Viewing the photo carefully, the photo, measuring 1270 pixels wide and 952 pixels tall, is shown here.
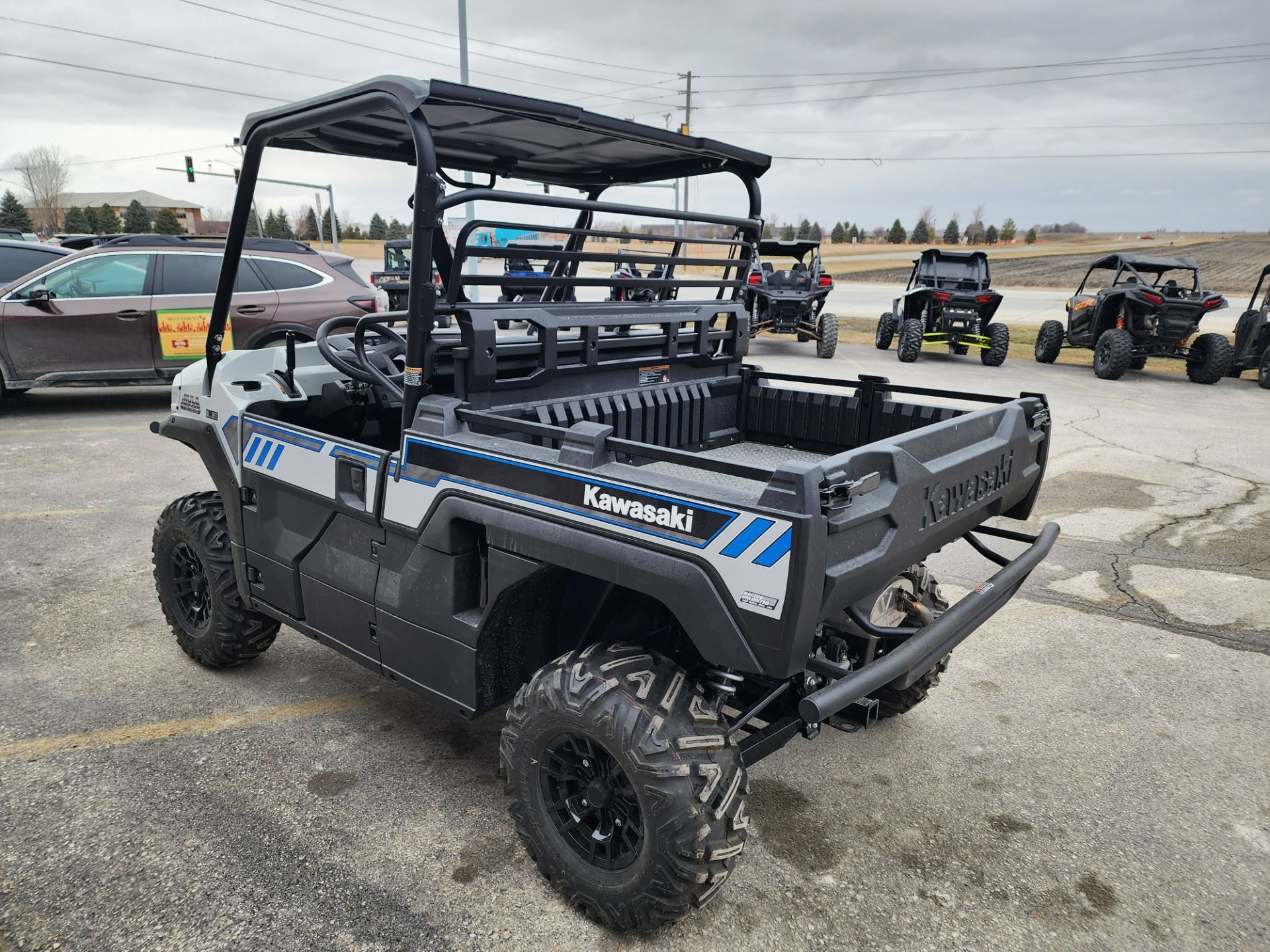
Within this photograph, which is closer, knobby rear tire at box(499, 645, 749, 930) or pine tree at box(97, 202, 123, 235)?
knobby rear tire at box(499, 645, 749, 930)

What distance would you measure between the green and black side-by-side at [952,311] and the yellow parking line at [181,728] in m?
12.6

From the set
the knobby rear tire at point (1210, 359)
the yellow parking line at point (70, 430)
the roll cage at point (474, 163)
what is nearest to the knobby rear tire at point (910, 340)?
Result: the knobby rear tire at point (1210, 359)

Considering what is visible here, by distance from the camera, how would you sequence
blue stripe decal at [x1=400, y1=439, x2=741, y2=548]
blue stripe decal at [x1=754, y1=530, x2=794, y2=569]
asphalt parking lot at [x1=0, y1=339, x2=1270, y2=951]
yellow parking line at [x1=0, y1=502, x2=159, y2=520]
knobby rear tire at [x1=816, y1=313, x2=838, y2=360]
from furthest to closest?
knobby rear tire at [x1=816, y1=313, x2=838, y2=360] < yellow parking line at [x1=0, y1=502, x2=159, y2=520] < asphalt parking lot at [x1=0, y1=339, x2=1270, y2=951] < blue stripe decal at [x1=400, y1=439, x2=741, y2=548] < blue stripe decal at [x1=754, y1=530, x2=794, y2=569]

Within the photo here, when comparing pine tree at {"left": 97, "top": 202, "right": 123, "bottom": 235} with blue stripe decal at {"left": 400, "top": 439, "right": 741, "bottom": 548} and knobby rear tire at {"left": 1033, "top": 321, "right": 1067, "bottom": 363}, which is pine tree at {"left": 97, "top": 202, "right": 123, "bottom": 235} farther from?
blue stripe decal at {"left": 400, "top": 439, "right": 741, "bottom": 548}

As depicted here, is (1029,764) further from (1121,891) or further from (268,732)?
(268,732)

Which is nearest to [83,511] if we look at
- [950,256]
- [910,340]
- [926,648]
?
[926,648]

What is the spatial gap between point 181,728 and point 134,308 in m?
7.05

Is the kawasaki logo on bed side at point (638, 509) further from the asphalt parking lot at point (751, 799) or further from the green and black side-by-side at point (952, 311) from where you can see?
the green and black side-by-side at point (952, 311)

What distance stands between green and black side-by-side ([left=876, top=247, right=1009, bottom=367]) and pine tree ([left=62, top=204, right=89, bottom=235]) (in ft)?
214

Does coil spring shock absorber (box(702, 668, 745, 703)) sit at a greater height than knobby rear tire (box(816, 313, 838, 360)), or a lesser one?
greater

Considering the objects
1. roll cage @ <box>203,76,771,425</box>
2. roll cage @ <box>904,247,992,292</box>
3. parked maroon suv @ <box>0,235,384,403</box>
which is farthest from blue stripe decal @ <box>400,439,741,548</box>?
roll cage @ <box>904,247,992,292</box>

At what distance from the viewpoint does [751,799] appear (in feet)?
9.63

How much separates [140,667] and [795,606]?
322cm

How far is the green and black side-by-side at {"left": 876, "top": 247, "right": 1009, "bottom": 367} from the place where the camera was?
46.3ft
